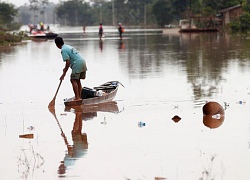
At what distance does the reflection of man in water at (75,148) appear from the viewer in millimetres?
8898

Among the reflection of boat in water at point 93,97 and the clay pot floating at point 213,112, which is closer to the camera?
the clay pot floating at point 213,112

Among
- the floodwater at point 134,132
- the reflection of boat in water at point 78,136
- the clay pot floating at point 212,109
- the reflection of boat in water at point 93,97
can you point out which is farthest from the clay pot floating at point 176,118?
the reflection of boat in water at point 93,97

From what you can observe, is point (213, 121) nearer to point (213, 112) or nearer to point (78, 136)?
point (213, 112)

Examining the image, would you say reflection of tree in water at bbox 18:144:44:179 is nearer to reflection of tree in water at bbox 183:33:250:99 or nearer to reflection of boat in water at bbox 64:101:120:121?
reflection of boat in water at bbox 64:101:120:121

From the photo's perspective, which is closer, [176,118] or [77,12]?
[176,118]

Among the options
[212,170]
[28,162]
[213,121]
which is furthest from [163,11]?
[212,170]

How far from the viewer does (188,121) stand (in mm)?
12023

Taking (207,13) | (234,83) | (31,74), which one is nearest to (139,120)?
(234,83)

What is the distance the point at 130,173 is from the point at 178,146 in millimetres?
1660

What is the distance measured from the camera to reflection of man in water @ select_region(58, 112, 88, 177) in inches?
350

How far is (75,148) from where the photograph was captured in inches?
394

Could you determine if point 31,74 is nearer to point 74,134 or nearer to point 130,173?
point 74,134

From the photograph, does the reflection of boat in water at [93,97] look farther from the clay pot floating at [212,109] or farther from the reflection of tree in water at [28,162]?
the reflection of tree in water at [28,162]

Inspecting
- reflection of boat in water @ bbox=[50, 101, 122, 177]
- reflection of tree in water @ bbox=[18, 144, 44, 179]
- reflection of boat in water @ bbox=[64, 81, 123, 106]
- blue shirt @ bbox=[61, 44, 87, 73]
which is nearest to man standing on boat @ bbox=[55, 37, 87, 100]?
blue shirt @ bbox=[61, 44, 87, 73]
